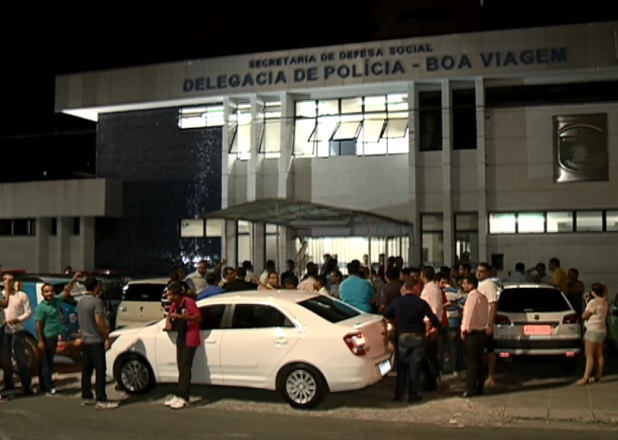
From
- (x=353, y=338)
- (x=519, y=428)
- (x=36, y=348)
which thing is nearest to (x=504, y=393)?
(x=519, y=428)

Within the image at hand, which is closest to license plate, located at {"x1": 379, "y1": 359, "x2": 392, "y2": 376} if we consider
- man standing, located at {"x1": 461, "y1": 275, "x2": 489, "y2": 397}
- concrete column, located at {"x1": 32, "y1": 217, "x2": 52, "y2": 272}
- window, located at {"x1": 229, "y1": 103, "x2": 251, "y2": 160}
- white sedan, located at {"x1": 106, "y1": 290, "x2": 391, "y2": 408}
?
white sedan, located at {"x1": 106, "y1": 290, "x2": 391, "y2": 408}

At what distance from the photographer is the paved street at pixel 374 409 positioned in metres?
8.97

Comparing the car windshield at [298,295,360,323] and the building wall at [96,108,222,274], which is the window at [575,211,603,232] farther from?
the car windshield at [298,295,360,323]

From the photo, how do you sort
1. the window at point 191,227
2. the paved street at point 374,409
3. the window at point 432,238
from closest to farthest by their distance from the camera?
the paved street at point 374,409 < the window at point 432,238 < the window at point 191,227

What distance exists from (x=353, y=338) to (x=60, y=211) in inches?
852

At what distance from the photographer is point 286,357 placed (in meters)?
9.70

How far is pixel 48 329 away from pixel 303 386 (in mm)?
3964

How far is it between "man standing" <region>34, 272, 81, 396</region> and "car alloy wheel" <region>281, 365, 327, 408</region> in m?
3.62

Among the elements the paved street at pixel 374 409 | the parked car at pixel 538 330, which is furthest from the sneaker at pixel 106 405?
the parked car at pixel 538 330

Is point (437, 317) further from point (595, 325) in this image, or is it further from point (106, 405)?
point (106, 405)

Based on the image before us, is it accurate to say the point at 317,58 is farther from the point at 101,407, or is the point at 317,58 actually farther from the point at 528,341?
the point at 101,407

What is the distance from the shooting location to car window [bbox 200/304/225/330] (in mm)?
10297

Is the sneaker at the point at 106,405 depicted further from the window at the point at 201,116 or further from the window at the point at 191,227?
the window at the point at 201,116

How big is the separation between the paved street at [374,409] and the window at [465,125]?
13914mm
